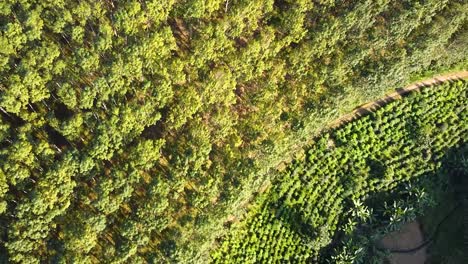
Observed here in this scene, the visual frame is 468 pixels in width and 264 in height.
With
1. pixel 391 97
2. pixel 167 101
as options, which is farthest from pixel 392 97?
pixel 167 101

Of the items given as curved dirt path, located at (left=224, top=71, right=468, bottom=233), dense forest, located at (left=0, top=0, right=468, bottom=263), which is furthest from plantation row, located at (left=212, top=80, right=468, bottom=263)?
dense forest, located at (left=0, top=0, right=468, bottom=263)

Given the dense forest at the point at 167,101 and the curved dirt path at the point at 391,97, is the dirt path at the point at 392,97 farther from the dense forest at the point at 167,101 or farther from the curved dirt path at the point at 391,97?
the dense forest at the point at 167,101

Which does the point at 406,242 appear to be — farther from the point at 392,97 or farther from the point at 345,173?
the point at 392,97

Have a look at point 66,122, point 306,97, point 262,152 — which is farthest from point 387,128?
point 66,122

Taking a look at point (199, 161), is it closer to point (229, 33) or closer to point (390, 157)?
point (229, 33)

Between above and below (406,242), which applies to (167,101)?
above

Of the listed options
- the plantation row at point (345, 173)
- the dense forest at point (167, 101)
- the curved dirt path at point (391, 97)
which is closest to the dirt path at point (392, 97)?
the curved dirt path at point (391, 97)
